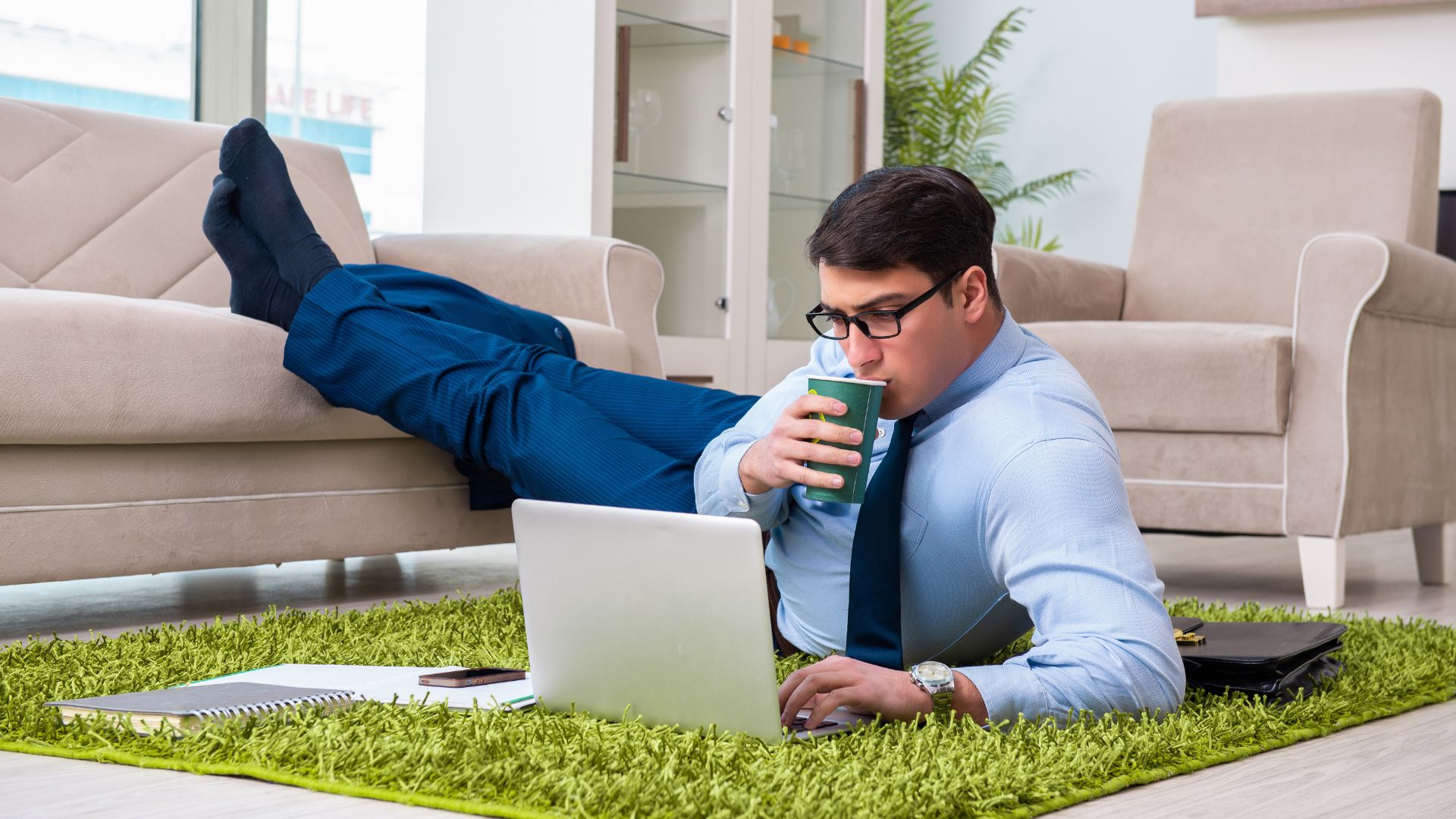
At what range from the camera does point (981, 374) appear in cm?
136

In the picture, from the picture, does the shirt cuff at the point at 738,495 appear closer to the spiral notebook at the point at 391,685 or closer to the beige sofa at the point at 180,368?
the spiral notebook at the point at 391,685

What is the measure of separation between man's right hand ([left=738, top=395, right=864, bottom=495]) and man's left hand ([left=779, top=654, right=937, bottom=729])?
0.15 m

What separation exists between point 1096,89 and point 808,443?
4810mm

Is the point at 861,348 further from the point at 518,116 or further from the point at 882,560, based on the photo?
the point at 518,116

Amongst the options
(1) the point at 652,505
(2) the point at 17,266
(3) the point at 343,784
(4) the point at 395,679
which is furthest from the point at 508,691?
(2) the point at 17,266

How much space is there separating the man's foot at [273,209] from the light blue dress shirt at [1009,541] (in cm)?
88

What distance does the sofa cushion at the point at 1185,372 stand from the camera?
2.61 metres

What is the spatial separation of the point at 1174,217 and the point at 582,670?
8.52ft

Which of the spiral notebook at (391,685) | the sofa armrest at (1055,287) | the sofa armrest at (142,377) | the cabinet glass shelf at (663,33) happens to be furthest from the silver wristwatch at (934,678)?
the cabinet glass shelf at (663,33)

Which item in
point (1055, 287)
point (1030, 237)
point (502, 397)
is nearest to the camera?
point (502, 397)

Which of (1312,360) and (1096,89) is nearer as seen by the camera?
(1312,360)

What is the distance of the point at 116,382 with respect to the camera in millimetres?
1956

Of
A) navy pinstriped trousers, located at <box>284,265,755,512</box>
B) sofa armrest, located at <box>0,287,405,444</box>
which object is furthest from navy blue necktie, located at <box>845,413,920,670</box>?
sofa armrest, located at <box>0,287,405,444</box>

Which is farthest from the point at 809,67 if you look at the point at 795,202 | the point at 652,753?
the point at 652,753
